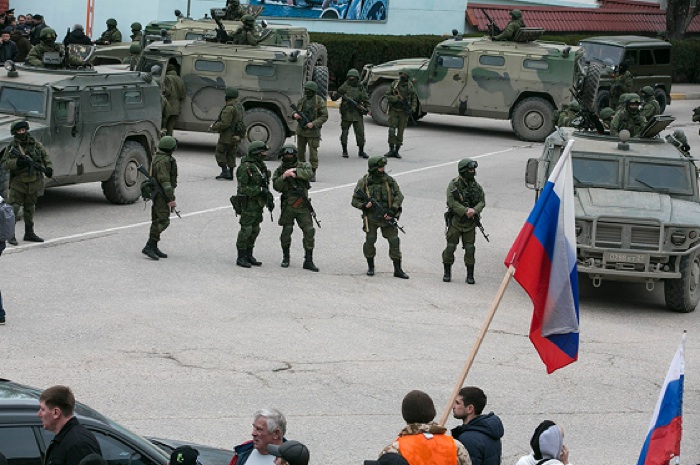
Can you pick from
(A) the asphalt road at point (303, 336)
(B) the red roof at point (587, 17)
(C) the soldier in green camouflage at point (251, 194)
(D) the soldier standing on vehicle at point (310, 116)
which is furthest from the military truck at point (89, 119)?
(B) the red roof at point (587, 17)

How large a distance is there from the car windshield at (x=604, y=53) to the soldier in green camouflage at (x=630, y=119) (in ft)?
37.9

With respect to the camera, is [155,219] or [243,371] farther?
[155,219]

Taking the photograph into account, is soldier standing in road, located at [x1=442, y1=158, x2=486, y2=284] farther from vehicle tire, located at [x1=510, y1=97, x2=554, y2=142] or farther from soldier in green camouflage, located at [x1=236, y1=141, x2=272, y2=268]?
vehicle tire, located at [x1=510, y1=97, x2=554, y2=142]

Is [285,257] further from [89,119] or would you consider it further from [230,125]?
[230,125]

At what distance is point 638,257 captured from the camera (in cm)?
1420

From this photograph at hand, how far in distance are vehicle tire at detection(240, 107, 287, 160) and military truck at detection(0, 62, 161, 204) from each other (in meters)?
3.68

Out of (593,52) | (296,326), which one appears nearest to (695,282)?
(296,326)

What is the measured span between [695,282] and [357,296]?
3.89 meters

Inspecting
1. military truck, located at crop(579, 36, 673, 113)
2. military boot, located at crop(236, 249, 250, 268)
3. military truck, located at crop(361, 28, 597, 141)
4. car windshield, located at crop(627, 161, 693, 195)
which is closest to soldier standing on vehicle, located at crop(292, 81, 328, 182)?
military boot, located at crop(236, 249, 250, 268)

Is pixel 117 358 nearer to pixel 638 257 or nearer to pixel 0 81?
pixel 638 257

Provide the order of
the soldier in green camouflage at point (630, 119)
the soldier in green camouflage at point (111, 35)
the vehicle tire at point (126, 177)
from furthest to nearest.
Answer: the soldier in green camouflage at point (111, 35)
the soldier in green camouflage at point (630, 119)
the vehicle tire at point (126, 177)

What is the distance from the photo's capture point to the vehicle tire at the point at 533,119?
88.2ft

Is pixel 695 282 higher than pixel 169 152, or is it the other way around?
pixel 169 152

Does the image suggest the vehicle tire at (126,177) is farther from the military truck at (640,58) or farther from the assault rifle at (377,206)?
the military truck at (640,58)
